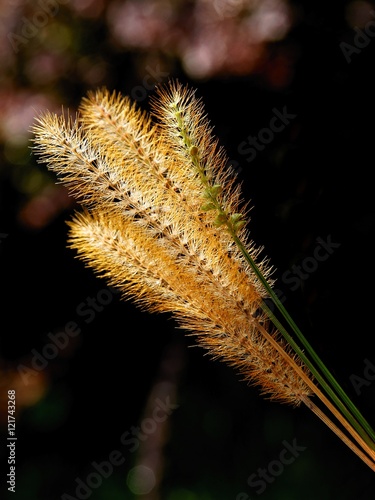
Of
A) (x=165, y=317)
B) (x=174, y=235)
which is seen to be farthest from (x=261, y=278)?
(x=165, y=317)

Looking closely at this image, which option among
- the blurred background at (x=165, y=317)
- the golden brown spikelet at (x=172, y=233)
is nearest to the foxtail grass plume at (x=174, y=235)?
the golden brown spikelet at (x=172, y=233)

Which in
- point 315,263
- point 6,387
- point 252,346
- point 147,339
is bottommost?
point 6,387

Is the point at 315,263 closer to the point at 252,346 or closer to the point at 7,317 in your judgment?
the point at 252,346

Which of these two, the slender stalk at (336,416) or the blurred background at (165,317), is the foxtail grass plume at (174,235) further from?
the blurred background at (165,317)

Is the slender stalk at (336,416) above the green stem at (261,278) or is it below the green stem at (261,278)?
below

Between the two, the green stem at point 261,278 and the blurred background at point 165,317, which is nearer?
the green stem at point 261,278

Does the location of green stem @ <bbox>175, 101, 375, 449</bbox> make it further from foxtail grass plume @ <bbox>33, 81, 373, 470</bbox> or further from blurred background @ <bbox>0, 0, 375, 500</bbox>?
blurred background @ <bbox>0, 0, 375, 500</bbox>

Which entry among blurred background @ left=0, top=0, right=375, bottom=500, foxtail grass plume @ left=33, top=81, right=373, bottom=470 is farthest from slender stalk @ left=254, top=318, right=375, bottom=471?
blurred background @ left=0, top=0, right=375, bottom=500

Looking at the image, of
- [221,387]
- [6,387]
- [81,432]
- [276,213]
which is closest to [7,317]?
[6,387]
